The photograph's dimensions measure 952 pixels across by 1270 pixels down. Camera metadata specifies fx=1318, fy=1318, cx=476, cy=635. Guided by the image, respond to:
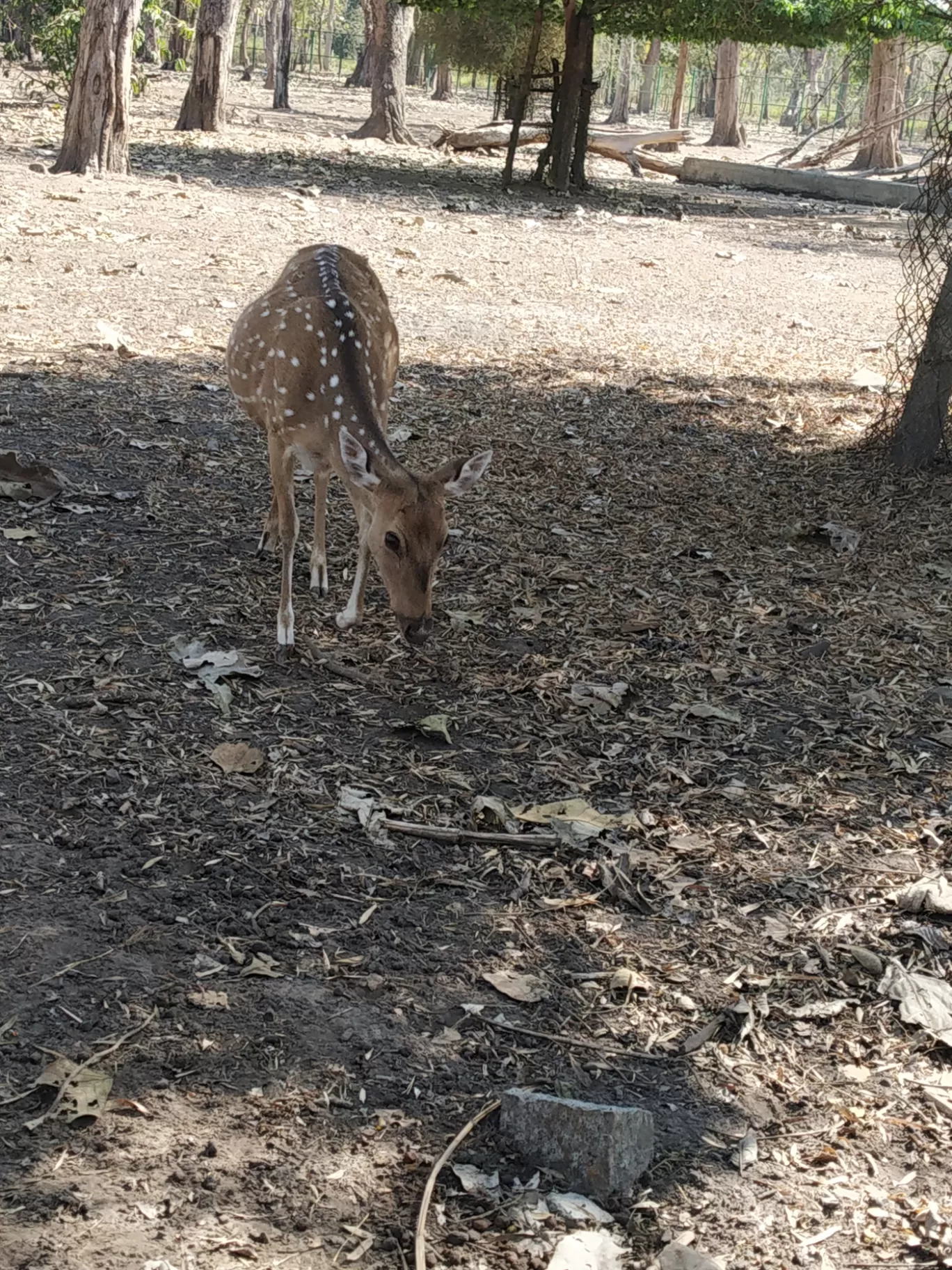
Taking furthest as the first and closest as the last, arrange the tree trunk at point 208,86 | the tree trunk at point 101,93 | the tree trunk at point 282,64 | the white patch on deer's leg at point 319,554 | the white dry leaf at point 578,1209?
the tree trunk at point 282,64
the tree trunk at point 208,86
the tree trunk at point 101,93
the white patch on deer's leg at point 319,554
the white dry leaf at point 578,1209

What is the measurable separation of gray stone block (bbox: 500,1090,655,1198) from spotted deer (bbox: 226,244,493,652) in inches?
91.5

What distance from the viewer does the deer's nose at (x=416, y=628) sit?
498 centimetres

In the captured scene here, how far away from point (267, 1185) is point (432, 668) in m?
2.74

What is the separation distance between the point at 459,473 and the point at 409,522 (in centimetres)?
32

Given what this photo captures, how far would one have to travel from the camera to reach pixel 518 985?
357 centimetres

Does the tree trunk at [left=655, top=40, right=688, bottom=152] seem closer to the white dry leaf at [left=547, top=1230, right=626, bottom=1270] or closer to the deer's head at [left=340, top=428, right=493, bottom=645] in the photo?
the deer's head at [left=340, top=428, right=493, bottom=645]

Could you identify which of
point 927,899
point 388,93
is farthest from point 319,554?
point 388,93

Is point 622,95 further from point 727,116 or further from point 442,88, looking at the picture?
point 727,116

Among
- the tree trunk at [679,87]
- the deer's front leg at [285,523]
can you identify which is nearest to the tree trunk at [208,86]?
the tree trunk at [679,87]

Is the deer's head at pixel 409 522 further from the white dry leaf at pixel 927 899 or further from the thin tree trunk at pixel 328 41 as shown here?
the thin tree trunk at pixel 328 41

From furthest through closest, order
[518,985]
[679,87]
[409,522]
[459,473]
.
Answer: [679,87] < [459,473] < [409,522] < [518,985]

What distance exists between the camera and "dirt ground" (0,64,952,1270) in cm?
290

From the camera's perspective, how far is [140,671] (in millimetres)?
5023

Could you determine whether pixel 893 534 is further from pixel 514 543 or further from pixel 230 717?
pixel 230 717
